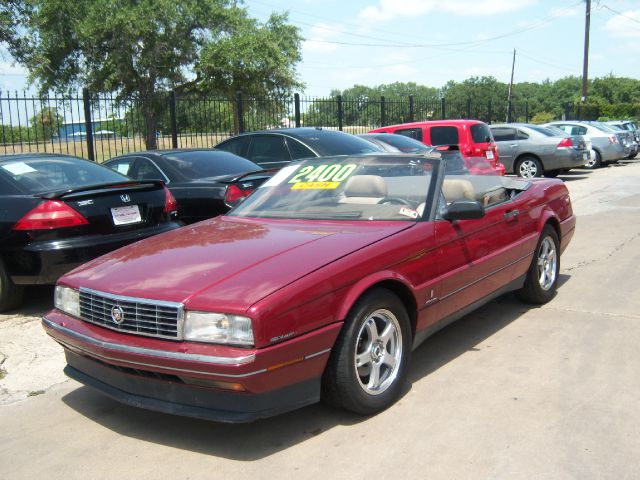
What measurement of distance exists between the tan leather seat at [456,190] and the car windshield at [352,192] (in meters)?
0.17

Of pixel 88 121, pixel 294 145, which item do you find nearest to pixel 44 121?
pixel 88 121

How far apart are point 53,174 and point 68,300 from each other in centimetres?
283

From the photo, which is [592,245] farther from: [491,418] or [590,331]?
[491,418]

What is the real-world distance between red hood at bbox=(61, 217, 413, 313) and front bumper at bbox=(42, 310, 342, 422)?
24 cm

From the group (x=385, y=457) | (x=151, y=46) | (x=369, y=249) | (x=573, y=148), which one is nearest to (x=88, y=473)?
(x=385, y=457)

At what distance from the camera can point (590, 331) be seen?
195 inches

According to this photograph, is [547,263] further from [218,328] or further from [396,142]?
[396,142]

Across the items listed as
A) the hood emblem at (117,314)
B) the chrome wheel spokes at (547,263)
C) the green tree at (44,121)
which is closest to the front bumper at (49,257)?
the hood emblem at (117,314)

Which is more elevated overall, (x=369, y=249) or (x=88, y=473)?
(x=369, y=249)

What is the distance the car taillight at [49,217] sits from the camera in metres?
5.44

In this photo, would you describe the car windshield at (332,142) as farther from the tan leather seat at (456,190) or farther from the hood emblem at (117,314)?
the hood emblem at (117,314)

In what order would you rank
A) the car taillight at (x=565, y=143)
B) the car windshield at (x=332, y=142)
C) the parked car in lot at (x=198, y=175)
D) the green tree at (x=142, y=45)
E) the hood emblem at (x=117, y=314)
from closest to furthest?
the hood emblem at (x=117, y=314) < the parked car in lot at (x=198, y=175) < the car windshield at (x=332, y=142) < the car taillight at (x=565, y=143) < the green tree at (x=142, y=45)

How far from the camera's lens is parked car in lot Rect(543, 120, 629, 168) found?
2089 centimetres

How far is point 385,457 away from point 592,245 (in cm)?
631
